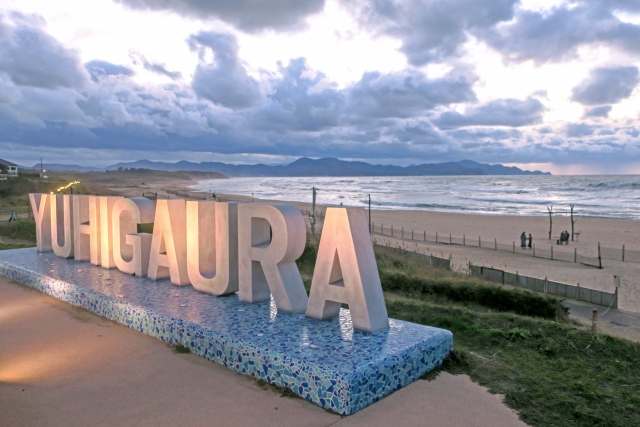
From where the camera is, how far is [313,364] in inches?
189

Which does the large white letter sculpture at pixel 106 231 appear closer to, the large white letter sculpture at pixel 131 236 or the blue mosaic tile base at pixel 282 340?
the large white letter sculpture at pixel 131 236

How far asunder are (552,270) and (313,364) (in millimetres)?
19810

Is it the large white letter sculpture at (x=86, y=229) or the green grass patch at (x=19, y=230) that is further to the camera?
the green grass patch at (x=19, y=230)

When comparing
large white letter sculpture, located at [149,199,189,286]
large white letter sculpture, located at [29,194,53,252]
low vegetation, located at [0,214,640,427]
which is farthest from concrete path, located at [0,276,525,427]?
large white letter sculpture, located at [29,194,53,252]

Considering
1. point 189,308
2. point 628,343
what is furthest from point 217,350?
point 628,343

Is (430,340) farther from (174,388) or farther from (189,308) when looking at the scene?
(189,308)

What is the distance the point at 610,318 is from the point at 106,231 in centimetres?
1333

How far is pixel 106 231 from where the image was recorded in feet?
32.2

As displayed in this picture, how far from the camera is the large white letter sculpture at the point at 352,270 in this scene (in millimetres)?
5891

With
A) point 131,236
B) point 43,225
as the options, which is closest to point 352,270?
point 131,236

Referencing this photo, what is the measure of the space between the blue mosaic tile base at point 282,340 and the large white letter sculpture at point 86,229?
1.78 metres

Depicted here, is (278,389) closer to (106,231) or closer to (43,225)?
(106,231)

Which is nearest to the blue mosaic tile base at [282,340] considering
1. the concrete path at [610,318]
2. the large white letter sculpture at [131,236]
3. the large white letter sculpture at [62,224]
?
the large white letter sculpture at [131,236]

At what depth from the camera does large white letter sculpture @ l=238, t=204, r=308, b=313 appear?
6.58m
